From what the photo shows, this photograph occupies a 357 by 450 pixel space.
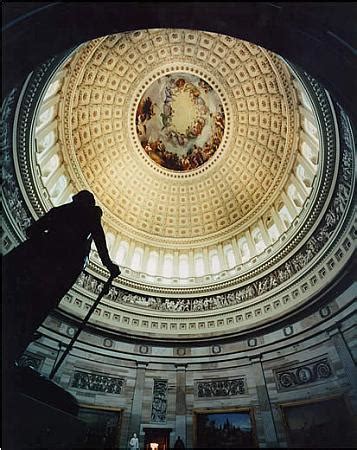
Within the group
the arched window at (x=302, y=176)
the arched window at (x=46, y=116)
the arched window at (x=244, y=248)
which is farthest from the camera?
the arched window at (x=244, y=248)

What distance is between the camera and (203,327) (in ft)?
51.3

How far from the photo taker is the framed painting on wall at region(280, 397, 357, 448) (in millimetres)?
9433

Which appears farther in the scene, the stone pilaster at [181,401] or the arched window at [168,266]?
the arched window at [168,266]

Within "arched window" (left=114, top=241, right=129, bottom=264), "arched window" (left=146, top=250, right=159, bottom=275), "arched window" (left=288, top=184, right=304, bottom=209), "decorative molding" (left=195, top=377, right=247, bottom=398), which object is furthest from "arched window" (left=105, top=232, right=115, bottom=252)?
"arched window" (left=288, top=184, right=304, bottom=209)

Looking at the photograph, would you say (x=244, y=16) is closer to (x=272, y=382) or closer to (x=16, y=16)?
(x=16, y=16)

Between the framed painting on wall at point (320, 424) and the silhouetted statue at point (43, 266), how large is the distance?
10074 millimetres

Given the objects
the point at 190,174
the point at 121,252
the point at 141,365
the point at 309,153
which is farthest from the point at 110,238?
the point at 309,153

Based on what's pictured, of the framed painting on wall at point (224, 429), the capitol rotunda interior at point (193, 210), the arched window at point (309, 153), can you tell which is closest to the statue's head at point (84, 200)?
the capitol rotunda interior at point (193, 210)

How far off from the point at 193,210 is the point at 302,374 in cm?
1349

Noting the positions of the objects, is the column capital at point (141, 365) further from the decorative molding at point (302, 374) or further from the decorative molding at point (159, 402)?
the decorative molding at point (302, 374)

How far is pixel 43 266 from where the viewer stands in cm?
442

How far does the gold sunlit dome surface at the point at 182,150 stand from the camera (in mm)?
16734

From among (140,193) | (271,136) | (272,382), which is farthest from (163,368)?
(271,136)

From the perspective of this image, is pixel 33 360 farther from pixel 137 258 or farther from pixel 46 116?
pixel 46 116
